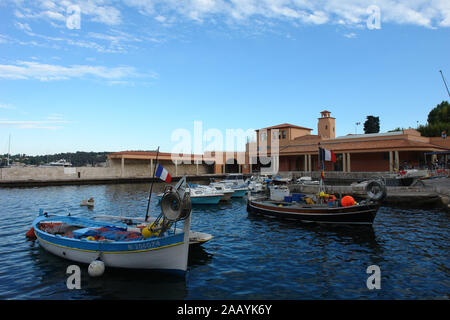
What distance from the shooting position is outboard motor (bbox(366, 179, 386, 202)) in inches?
685

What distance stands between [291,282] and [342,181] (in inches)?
1534

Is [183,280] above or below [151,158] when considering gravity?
below

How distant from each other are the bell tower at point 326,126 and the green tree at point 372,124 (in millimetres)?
30967

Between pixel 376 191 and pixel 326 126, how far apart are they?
50.5 meters

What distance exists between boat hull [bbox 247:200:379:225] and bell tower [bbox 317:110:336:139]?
161 ft

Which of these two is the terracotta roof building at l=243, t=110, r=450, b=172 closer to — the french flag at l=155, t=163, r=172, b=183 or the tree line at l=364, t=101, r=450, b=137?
the tree line at l=364, t=101, r=450, b=137

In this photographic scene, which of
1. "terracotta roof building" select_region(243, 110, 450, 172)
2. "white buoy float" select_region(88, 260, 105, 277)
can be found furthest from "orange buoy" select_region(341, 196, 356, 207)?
"terracotta roof building" select_region(243, 110, 450, 172)

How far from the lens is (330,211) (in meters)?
18.1

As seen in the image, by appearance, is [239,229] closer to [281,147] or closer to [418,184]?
[418,184]

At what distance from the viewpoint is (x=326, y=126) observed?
65.7 meters

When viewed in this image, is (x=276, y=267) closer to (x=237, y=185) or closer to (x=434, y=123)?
(x=237, y=185)

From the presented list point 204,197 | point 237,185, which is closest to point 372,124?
point 237,185

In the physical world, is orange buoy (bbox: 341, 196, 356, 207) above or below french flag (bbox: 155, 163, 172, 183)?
below
